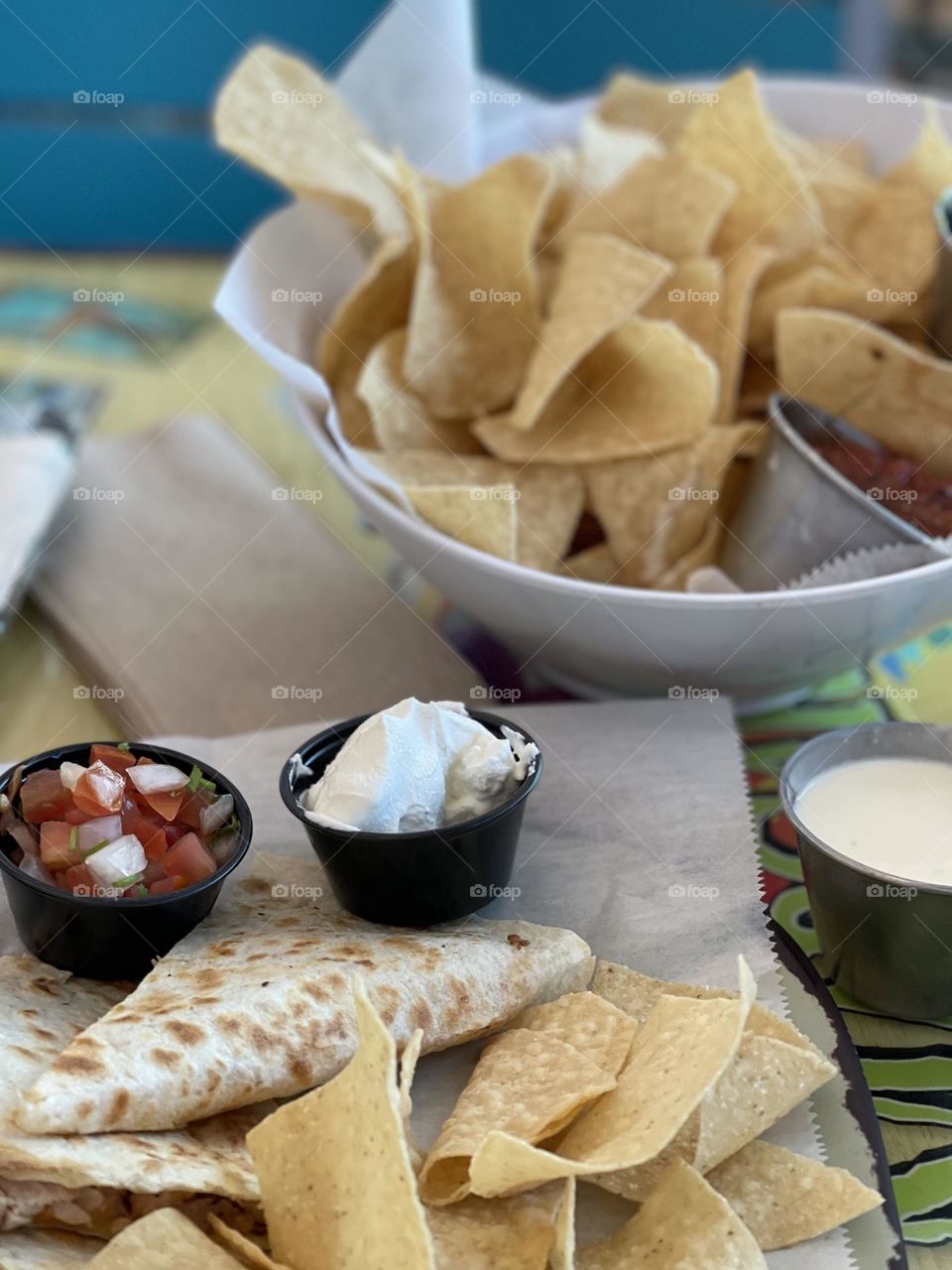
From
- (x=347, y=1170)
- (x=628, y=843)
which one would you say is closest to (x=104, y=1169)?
(x=347, y=1170)

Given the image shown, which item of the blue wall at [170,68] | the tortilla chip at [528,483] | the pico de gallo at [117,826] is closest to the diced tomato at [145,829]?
the pico de gallo at [117,826]

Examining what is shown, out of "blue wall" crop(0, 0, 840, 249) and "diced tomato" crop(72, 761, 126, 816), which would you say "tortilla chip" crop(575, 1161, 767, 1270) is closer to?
"diced tomato" crop(72, 761, 126, 816)

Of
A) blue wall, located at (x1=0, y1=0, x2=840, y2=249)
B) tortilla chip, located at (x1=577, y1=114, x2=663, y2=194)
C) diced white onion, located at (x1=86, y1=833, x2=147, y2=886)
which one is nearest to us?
diced white onion, located at (x1=86, y1=833, x2=147, y2=886)

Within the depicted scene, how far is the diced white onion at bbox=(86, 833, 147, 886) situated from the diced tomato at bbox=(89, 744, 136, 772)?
4.3 inches

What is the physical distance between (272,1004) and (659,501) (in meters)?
0.97

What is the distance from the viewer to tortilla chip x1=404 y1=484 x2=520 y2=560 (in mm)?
1822

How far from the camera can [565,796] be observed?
181cm

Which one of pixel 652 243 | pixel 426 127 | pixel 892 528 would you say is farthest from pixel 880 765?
pixel 426 127

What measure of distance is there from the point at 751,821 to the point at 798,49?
11.9 ft

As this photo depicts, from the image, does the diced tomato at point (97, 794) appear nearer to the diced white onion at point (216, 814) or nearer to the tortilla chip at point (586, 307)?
the diced white onion at point (216, 814)

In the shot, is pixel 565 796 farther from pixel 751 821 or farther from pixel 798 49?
pixel 798 49

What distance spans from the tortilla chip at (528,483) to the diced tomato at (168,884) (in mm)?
710

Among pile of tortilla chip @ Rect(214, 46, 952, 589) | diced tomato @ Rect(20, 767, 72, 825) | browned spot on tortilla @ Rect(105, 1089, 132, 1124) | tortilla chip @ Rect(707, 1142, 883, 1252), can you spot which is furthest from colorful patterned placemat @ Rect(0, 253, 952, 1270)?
browned spot on tortilla @ Rect(105, 1089, 132, 1124)

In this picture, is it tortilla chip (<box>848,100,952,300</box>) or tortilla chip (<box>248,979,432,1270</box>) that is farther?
tortilla chip (<box>848,100,952,300</box>)
